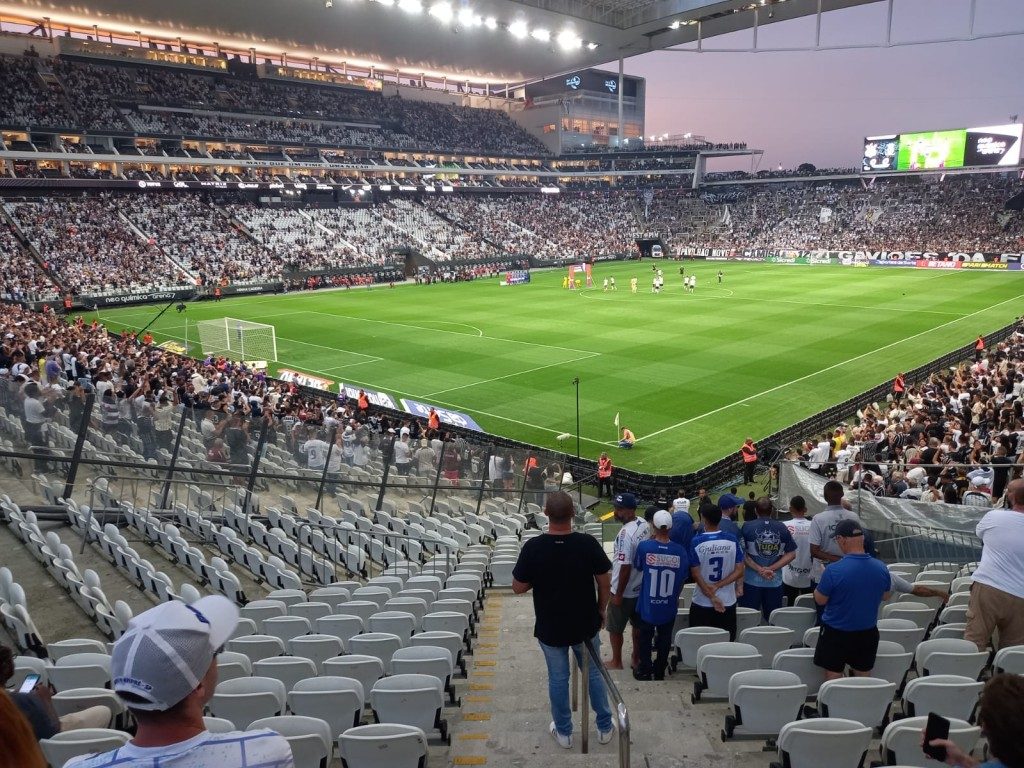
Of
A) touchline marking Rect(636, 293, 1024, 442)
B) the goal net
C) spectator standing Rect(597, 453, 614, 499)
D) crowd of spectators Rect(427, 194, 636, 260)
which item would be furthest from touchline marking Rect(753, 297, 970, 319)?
crowd of spectators Rect(427, 194, 636, 260)

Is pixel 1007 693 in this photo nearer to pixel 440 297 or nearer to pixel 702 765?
pixel 702 765

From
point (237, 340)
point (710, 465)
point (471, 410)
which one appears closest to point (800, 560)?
point (710, 465)

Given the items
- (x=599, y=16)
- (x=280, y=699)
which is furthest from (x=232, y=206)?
(x=280, y=699)

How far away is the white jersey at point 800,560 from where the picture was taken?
24.2ft

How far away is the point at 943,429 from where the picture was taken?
655 inches

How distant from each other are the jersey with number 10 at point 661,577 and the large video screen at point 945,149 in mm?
80006

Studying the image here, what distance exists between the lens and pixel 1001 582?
549 centimetres

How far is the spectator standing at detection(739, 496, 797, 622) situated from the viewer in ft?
22.6

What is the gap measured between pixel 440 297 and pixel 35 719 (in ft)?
169

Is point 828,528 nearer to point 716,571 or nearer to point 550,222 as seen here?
point 716,571

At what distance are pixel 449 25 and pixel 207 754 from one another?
65251 mm

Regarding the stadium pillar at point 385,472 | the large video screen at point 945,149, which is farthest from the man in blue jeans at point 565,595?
the large video screen at point 945,149

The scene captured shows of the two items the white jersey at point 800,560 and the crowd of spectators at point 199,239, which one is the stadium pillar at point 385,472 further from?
the crowd of spectators at point 199,239

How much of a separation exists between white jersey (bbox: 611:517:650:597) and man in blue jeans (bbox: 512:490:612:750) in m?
1.40
